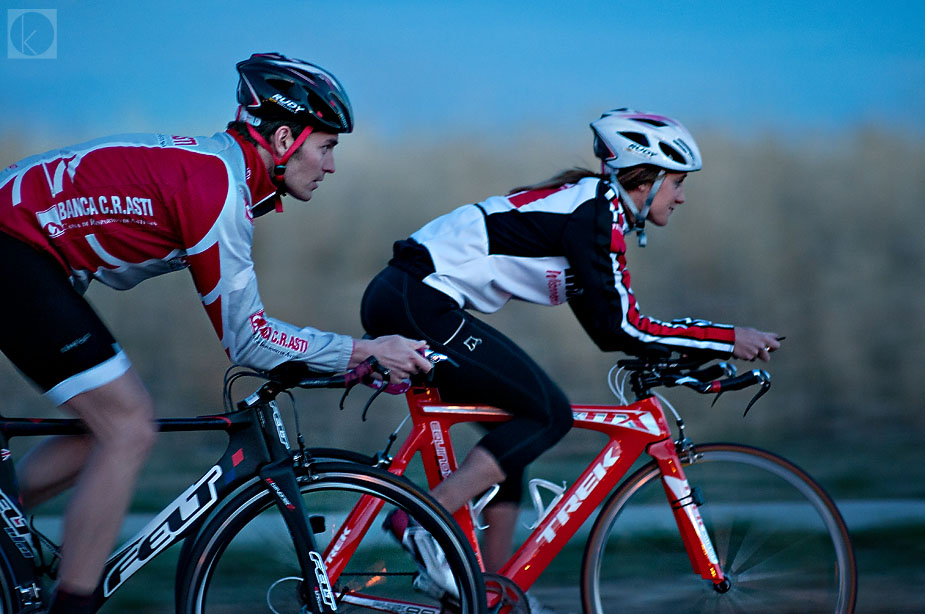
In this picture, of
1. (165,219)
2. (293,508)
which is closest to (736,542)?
(293,508)

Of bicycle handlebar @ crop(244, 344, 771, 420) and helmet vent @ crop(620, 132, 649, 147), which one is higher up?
helmet vent @ crop(620, 132, 649, 147)

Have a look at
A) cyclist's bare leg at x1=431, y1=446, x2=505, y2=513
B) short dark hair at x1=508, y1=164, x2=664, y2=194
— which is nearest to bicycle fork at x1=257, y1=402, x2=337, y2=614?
cyclist's bare leg at x1=431, y1=446, x2=505, y2=513

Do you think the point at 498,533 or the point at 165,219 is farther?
the point at 498,533

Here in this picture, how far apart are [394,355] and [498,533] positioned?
0.88 meters

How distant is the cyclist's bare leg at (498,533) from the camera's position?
3336 millimetres

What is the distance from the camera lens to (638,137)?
10.7 ft

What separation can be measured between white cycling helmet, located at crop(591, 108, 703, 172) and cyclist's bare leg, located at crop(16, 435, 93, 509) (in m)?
1.77

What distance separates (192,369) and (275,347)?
3.47 m

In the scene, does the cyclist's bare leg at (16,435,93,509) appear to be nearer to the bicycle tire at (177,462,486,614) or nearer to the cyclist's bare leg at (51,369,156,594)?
the cyclist's bare leg at (51,369,156,594)

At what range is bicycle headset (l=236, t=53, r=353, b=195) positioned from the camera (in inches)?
109

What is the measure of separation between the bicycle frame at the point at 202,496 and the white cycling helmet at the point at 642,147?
1280 mm

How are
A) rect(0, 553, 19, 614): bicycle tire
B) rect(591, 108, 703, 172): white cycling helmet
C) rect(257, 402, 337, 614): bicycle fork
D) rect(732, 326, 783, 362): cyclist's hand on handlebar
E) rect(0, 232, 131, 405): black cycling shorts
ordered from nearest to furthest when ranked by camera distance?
rect(0, 232, 131, 405): black cycling shorts
rect(0, 553, 19, 614): bicycle tire
rect(257, 402, 337, 614): bicycle fork
rect(732, 326, 783, 362): cyclist's hand on handlebar
rect(591, 108, 703, 172): white cycling helmet

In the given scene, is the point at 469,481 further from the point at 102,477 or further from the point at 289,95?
the point at 289,95

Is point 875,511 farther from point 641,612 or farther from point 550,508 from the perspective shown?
point 550,508
